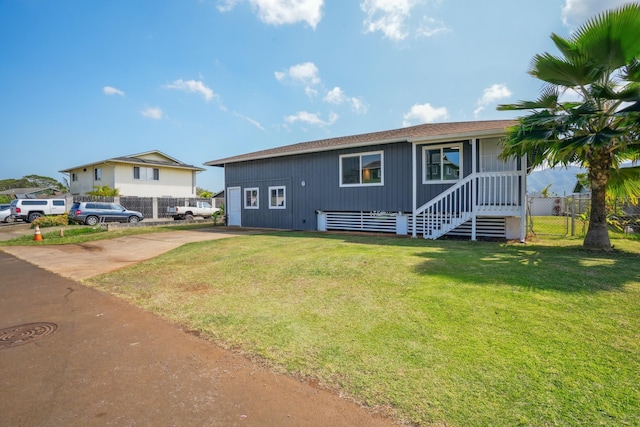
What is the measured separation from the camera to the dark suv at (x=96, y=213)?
1883cm

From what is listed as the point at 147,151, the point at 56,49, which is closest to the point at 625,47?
the point at 56,49

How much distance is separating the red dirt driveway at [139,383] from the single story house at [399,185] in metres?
8.85

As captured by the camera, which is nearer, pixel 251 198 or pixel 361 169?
pixel 361 169

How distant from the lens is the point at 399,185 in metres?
11.9

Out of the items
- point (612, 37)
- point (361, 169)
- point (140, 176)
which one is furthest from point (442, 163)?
point (140, 176)

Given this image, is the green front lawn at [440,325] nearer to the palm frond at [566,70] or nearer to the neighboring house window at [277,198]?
the palm frond at [566,70]

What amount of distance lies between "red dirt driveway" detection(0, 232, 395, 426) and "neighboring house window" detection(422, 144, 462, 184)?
9.95 meters

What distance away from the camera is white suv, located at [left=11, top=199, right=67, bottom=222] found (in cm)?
2078

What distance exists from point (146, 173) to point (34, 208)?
30.1 ft

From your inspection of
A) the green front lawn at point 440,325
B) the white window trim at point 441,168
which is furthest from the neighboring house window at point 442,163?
the green front lawn at point 440,325

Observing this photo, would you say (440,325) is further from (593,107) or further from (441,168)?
(441,168)

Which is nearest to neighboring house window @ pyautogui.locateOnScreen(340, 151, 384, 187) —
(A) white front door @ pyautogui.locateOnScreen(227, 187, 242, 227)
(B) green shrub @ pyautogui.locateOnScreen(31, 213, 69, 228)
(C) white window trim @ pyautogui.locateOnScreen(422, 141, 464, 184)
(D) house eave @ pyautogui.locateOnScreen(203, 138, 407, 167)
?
(D) house eave @ pyautogui.locateOnScreen(203, 138, 407, 167)

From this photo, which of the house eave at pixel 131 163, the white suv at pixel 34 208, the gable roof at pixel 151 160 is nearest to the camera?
the white suv at pixel 34 208

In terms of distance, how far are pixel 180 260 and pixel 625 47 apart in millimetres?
10409
